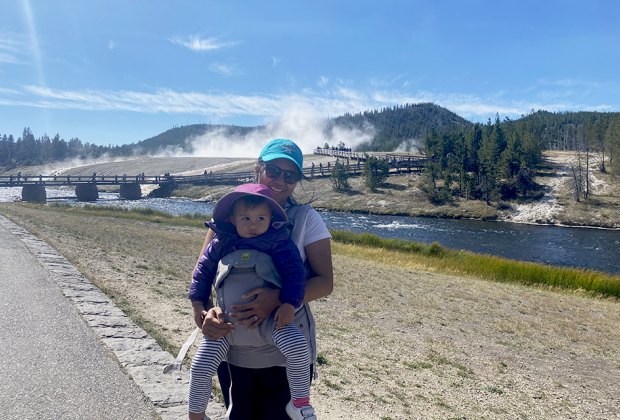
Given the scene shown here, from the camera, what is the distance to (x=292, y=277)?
3.02m

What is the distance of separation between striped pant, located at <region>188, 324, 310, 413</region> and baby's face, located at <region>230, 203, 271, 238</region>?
0.61 metres

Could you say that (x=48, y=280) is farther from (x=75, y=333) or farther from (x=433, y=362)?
(x=433, y=362)

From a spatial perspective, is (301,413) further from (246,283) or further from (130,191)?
(130,191)

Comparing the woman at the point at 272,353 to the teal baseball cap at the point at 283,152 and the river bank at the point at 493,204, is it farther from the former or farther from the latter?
the river bank at the point at 493,204

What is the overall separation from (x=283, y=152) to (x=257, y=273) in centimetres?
86

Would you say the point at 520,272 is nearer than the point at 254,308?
No

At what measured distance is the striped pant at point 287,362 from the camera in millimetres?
3045

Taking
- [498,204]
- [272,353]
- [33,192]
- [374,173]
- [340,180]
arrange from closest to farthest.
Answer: [272,353], [498,204], [33,192], [374,173], [340,180]

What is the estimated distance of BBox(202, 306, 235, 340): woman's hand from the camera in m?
3.03

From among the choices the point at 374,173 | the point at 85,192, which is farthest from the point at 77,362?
the point at 85,192

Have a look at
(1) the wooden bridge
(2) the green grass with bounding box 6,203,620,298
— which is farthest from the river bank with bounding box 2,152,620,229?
(2) the green grass with bounding box 6,203,620,298

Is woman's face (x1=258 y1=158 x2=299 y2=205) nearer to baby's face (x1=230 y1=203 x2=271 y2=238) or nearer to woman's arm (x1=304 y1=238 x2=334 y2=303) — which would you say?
baby's face (x1=230 y1=203 x2=271 y2=238)

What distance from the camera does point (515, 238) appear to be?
43188 millimetres

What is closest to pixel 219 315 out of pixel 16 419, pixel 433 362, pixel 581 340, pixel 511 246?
pixel 16 419
